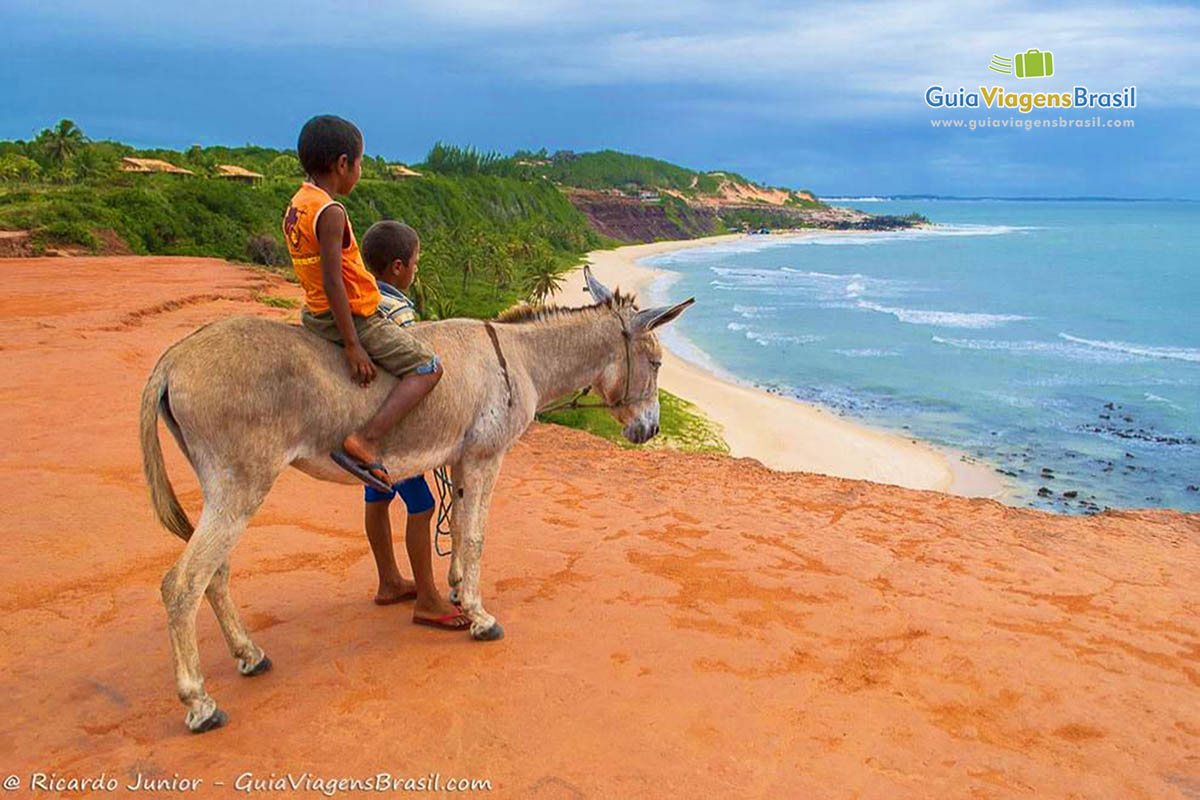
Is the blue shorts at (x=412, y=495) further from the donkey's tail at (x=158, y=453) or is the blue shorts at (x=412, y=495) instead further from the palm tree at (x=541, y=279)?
the palm tree at (x=541, y=279)

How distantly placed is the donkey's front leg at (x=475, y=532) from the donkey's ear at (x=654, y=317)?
133cm

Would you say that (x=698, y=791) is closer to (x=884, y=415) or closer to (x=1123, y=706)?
(x=1123, y=706)

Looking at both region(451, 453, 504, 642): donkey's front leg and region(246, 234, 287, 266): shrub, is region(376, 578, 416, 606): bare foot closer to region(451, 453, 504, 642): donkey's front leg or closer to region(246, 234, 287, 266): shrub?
region(451, 453, 504, 642): donkey's front leg

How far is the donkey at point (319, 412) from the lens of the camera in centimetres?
361

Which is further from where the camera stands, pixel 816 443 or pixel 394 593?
pixel 816 443

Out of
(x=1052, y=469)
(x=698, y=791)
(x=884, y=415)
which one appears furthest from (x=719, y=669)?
(x=884, y=415)

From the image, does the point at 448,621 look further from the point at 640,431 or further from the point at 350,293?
the point at 350,293

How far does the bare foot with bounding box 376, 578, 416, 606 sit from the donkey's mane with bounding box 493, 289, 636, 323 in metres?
1.95

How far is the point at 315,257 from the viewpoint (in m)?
3.79

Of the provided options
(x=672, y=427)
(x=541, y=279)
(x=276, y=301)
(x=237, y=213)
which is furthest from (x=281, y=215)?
(x=672, y=427)

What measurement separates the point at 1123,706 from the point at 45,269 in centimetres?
2507

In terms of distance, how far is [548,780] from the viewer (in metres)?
3.66

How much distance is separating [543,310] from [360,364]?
5.38 ft

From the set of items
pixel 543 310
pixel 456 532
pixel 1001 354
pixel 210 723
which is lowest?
pixel 1001 354
